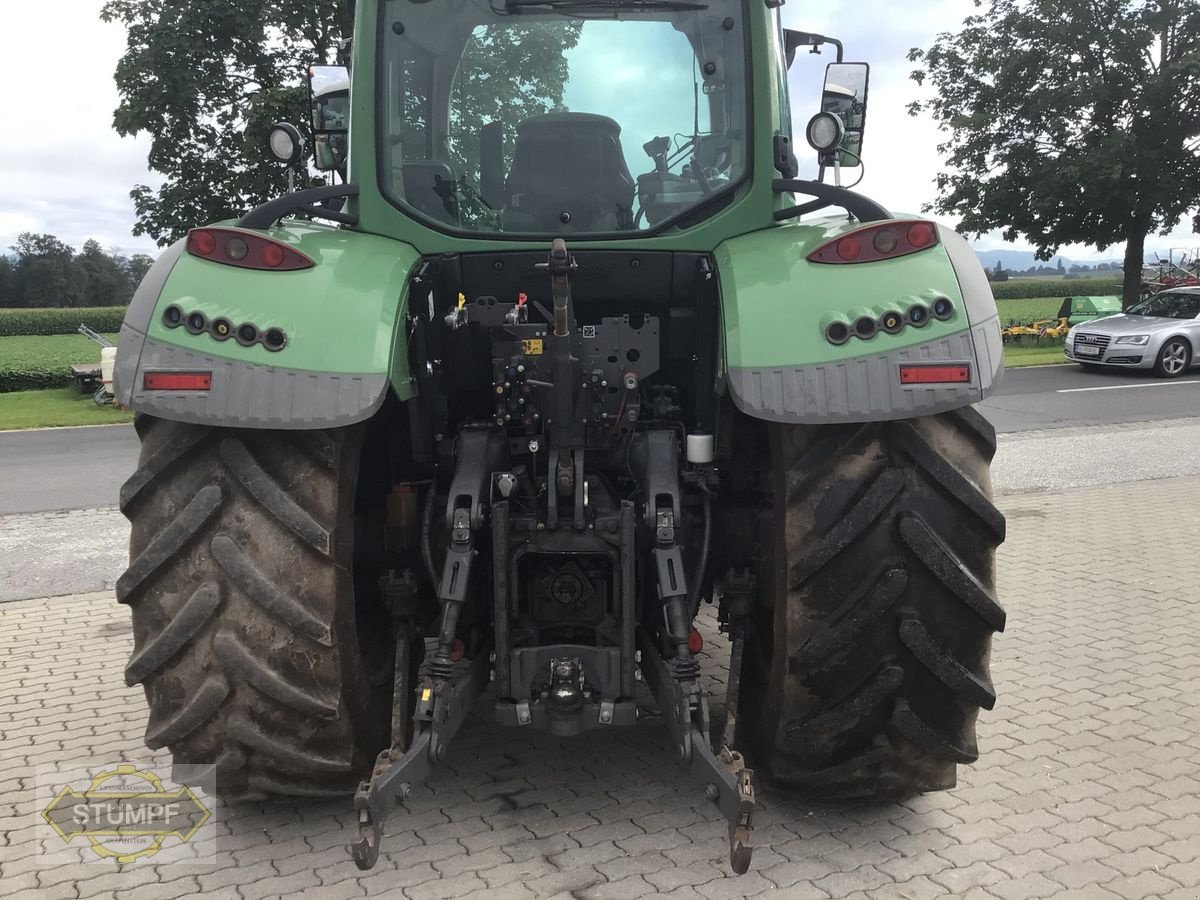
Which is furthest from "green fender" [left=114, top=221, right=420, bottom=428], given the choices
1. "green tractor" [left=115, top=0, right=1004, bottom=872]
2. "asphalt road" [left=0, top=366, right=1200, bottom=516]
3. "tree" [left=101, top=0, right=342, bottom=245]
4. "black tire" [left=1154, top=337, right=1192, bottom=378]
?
"black tire" [left=1154, top=337, right=1192, bottom=378]

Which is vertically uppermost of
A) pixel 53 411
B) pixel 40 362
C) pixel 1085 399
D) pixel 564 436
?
pixel 564 436

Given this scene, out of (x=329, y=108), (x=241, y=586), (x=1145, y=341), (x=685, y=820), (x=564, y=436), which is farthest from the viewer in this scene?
(x=1145, y=341)

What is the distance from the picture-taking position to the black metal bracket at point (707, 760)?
2479 millimetres

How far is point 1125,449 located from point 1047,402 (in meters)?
4.44

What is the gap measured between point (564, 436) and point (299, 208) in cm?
125

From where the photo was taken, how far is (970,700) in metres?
2.95

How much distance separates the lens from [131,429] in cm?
1500

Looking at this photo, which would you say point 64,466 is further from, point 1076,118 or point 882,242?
point 1076,118

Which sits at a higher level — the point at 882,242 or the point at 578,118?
the point at 578,118

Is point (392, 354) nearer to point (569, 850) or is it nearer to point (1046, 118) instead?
point (569, 850)

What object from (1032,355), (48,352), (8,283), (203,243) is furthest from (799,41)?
(8,283)

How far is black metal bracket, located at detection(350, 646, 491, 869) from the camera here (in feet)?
8.17

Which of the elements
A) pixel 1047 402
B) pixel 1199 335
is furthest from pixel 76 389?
pixel 1199 335

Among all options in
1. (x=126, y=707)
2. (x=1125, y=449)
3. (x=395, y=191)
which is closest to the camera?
(x=395, y=191)
